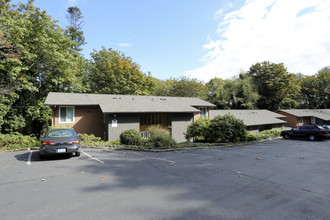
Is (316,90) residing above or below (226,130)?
above

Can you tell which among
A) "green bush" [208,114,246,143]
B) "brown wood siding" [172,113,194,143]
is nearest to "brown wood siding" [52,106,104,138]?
"brown wood siding" [172,113,194,143]

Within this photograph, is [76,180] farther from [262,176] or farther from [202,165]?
[262,176]

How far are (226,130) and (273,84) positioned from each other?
112ft

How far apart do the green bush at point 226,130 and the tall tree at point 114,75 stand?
1901cm

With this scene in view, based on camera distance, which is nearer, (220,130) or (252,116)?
(220,130)

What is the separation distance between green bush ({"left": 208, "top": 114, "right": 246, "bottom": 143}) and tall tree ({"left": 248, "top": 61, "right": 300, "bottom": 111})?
104 ft

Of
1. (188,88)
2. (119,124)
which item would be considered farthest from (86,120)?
(188,88)

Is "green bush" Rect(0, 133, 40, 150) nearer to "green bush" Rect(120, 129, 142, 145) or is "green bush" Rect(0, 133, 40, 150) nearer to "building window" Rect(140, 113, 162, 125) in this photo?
"green bush" Rect(120, 129, 142, 145)

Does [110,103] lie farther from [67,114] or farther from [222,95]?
[222,95]

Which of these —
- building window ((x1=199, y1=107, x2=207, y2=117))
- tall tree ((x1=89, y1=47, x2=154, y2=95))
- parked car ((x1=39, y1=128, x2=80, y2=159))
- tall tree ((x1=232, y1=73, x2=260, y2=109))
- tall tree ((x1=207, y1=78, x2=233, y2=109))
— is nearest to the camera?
parked car ((x1=39, y1=128, x2=80, y2=159))

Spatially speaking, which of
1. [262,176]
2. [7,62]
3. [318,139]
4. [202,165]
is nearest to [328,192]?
[262,176]

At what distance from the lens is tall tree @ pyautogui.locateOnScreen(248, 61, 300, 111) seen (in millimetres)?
41469

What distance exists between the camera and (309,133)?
18625 mm

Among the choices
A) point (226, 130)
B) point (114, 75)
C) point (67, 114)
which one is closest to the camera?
point (226, 130)
